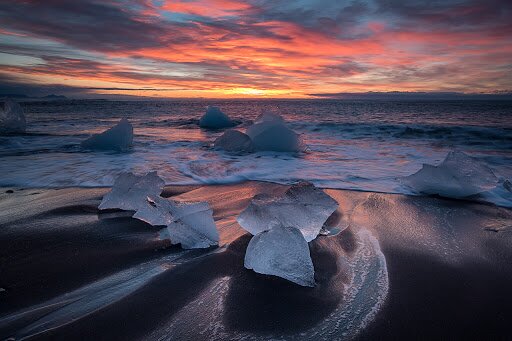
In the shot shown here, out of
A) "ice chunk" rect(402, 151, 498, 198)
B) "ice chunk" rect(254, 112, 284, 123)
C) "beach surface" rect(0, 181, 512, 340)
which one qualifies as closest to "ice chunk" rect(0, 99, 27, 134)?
"ice chunk" rect(254, 112, 284, 123)

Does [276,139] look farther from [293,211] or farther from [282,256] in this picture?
[282,256]

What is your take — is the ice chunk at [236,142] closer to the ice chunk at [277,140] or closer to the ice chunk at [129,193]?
the ice chunk at [277,140]

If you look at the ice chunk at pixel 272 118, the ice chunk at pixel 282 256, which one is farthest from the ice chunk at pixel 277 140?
the ice chunk at pixel 282 256

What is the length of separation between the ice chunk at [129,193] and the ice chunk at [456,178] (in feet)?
10.9

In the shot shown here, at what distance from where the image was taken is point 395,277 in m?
2.10

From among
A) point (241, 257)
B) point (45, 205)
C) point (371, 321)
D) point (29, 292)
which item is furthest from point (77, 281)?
point (45, 205)

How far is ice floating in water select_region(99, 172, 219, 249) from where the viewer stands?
2.48 m

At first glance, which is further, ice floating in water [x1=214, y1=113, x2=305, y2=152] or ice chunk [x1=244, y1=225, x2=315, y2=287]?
ice floating in water [x1=214, y1=113, x2=305, y2=152]

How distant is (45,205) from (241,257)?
2.53 m

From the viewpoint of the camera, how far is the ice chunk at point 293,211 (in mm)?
2502

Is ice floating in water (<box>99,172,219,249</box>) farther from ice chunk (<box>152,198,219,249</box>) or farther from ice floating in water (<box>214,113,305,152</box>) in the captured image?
ice floating in water (<box>214,113,305,152</box>)

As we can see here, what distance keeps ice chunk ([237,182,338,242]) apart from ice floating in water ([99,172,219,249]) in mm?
287

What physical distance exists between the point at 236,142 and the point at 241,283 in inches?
229

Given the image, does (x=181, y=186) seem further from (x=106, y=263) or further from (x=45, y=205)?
(x=106, y=263)
